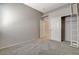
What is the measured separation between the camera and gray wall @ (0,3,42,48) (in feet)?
9.37

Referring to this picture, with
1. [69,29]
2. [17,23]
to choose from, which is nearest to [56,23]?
[69,29]

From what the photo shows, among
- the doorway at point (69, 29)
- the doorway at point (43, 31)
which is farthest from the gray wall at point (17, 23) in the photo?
the doorway at point (69, 29)

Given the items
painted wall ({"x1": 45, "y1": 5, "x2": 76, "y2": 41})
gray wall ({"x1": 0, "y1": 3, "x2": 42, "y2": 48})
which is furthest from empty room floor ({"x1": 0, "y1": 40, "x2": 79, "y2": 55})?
painted wall ({"x1": 45, "y1": 5, "x2": 76, "y2": 41})

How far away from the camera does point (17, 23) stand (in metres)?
2.95

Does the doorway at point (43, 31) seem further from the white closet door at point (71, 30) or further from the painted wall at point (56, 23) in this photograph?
the white closet door at point (71, 30)

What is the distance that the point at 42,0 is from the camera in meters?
2.62

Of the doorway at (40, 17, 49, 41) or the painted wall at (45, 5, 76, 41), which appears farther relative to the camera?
the painted wall at (45, 5, 76, 41)

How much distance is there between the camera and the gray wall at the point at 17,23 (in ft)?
9.37

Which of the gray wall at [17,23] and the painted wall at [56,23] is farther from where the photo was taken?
the painted wall at [56,23]

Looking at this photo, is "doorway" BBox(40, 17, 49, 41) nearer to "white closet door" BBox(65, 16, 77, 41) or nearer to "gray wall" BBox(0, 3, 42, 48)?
"gray wall" BBox(0, 3, 42, 48)

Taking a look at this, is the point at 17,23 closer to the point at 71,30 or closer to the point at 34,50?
the point at 34,50

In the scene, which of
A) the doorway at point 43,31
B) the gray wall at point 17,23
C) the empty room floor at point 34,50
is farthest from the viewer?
the doorway at point 43,31

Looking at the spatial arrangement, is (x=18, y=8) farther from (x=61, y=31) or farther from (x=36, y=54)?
(x=61, y=31)

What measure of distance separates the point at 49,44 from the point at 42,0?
141 cm
